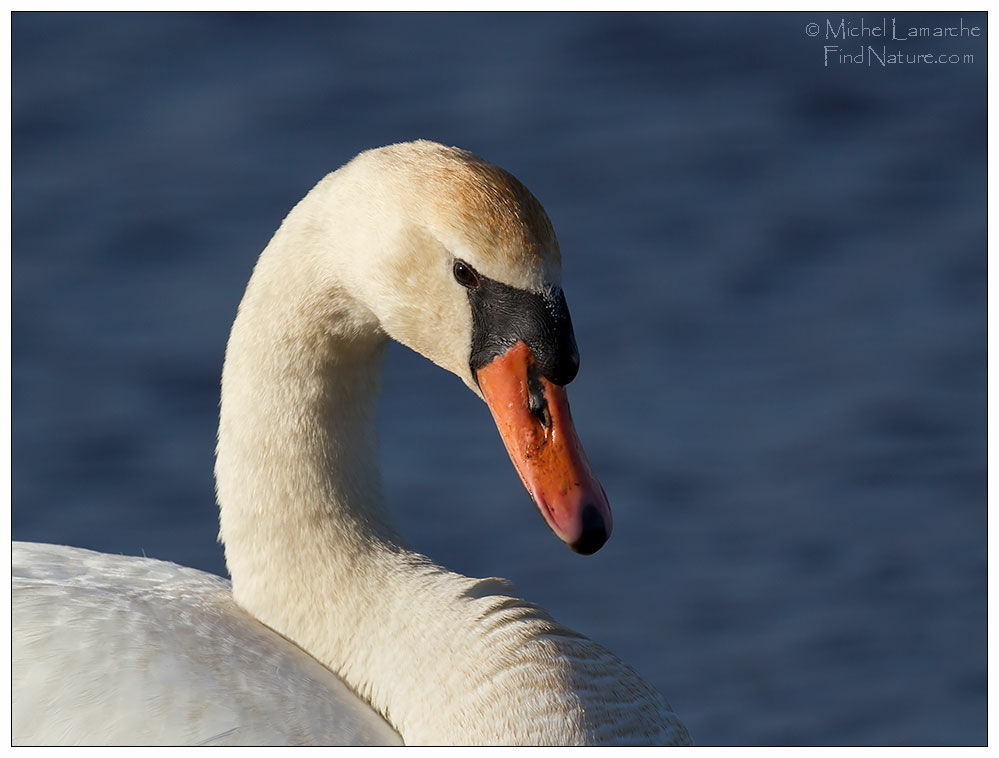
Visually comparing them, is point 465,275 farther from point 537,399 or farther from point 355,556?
point 355,556

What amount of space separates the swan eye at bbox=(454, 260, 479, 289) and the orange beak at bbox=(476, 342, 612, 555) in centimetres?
17

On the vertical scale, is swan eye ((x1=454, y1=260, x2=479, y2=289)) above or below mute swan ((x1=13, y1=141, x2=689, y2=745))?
above

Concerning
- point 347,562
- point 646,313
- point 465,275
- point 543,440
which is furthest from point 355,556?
point 646,313

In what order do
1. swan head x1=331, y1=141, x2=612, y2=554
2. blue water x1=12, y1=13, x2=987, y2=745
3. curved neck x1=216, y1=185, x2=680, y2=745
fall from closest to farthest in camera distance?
1. swan head x1=331, y1=141, x2=612, y2=554
2. curved neck x1=216, y1=185, x2=680, y2=745
3. blue water x1=12, y1=13, x2=987, y2=745

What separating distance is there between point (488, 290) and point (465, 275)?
0.22 feet

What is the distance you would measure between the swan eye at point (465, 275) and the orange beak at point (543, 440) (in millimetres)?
171

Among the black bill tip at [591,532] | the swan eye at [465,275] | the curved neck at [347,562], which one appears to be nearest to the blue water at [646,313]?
the curved neck at [347,562]

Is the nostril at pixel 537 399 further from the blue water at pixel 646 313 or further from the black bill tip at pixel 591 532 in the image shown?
the blue water at pixel 646 313

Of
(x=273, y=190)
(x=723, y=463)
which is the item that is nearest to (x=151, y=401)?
(x=273, y=190)

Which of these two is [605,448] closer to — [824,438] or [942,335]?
[824,438]

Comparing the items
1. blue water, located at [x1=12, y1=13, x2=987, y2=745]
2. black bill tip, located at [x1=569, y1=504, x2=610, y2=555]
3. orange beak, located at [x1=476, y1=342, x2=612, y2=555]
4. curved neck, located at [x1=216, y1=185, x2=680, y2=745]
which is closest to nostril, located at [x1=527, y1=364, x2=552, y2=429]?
orange beak, located at [x1=476, y1=342, x2=612, y2=555]

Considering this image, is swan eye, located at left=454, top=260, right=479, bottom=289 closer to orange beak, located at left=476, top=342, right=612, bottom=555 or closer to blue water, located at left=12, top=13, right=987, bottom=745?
orange beak, located at left=476, top=342, right=612, bottom=555

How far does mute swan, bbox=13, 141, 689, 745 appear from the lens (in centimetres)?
347

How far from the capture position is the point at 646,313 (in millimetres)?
7910
